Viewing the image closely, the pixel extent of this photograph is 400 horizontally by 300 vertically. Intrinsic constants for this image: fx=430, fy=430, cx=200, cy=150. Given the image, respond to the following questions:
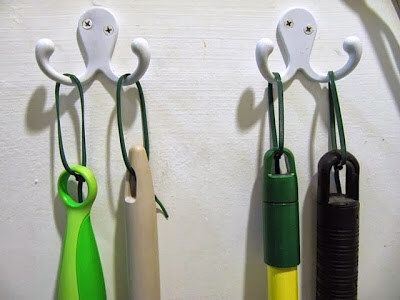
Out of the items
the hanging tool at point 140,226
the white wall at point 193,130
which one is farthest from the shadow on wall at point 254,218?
the hanging tool at point 140,226

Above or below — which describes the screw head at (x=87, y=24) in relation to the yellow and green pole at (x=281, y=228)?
above

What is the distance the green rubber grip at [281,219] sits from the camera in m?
0.43

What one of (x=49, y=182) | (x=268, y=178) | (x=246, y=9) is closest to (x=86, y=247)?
(x=49, y=182)

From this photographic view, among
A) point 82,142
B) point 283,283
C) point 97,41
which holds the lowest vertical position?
point 283,283

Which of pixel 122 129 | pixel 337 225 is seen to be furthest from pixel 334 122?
pixel 122 129

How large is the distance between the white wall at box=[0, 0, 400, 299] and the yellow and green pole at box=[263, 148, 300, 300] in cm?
4

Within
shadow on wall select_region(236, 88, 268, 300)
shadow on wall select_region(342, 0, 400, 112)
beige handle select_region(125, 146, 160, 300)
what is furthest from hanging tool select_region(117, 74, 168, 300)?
shadow on wall select_region(342, 0, 400, 112)

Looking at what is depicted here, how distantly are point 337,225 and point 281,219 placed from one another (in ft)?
0.19

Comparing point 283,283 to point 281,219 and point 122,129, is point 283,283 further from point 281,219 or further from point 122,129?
point 122,129

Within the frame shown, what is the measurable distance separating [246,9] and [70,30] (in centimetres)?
18

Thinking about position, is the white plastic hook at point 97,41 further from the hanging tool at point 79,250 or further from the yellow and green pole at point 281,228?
the yellow and green pole at point 281,228

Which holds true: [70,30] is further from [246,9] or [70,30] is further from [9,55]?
[246,9]

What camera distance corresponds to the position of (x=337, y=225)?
17.0 inches

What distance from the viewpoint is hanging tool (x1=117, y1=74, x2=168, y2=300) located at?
420 millimetres
